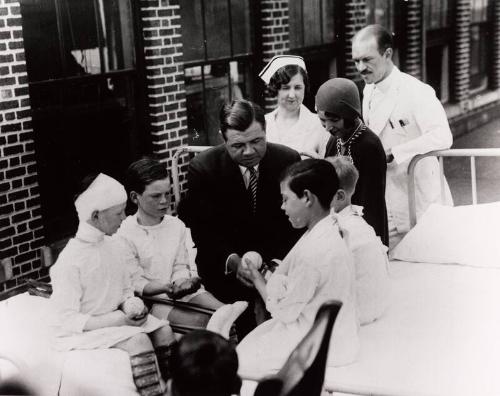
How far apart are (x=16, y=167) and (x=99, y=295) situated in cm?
191

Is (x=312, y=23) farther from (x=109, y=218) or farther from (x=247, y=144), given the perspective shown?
(x=109, y=218)

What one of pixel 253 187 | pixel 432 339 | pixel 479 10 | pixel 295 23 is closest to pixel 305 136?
pixel 253 187

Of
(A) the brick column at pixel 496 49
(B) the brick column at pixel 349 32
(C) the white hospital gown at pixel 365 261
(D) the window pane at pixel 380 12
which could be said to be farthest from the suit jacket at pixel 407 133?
(A) the brick column at pixel 496 49

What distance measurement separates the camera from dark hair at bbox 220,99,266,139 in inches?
120

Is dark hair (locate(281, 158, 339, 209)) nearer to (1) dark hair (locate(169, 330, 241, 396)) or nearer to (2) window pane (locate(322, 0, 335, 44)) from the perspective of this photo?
(1) dark hair (locate(169, 330, 241, 396))

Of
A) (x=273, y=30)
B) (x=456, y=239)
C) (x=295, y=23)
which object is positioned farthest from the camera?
(x=295, y=23)

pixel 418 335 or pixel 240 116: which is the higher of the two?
pixel 240 116

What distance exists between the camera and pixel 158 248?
3346 millimetres

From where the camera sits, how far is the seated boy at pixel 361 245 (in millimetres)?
3033

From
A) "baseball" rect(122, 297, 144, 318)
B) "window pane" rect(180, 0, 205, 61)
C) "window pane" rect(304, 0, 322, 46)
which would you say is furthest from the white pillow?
"window pane" rect(304, 0, 322, 46)

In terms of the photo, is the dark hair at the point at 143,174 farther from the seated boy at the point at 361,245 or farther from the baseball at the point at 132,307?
the seated boy at the point at 361,245

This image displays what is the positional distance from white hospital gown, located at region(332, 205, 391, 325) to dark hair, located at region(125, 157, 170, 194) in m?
0.82

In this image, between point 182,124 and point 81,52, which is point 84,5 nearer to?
point 81,52

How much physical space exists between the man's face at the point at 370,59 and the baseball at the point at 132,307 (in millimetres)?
2247
